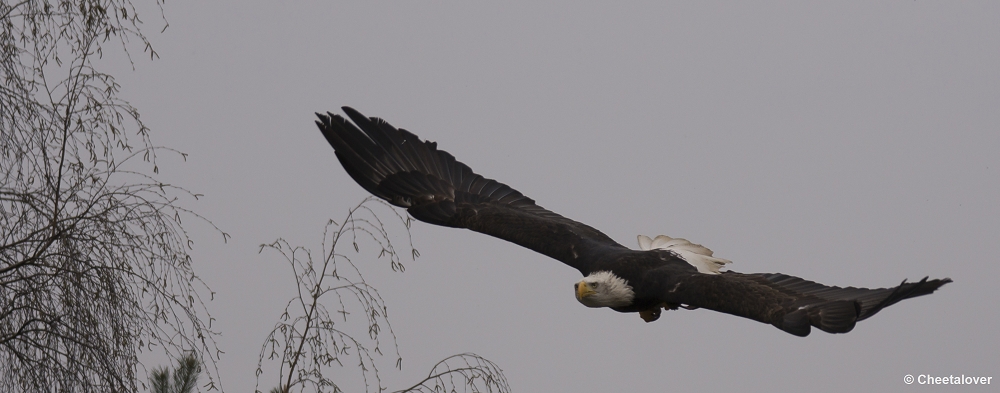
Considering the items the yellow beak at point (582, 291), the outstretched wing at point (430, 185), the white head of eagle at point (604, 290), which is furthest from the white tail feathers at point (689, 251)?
the yellow beak at point (582, 291)

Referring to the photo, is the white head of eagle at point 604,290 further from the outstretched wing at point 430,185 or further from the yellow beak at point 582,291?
the outstretched wing at point 430,185

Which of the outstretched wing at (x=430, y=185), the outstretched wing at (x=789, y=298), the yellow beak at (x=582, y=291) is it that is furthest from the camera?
the outstretched wing at (x=430, y=185)

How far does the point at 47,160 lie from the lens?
12.0 ft

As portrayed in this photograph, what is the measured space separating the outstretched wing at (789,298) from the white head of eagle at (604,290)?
0.95 feet

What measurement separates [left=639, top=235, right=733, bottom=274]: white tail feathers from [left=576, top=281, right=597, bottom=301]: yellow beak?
0.87 metres

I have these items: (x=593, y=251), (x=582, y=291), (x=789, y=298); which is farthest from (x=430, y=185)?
(x=789, y=298)

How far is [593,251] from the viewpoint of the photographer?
6.82m

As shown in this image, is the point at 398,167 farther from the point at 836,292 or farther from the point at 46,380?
the point at 46,380

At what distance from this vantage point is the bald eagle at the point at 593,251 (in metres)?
5.16

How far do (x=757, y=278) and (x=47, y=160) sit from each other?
4158 mm

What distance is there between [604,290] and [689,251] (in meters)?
1.22

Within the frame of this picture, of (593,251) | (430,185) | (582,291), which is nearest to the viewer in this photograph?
(582,291)

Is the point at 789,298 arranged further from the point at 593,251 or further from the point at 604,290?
the point at 593,251

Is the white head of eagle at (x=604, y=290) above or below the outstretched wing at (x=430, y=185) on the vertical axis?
below
